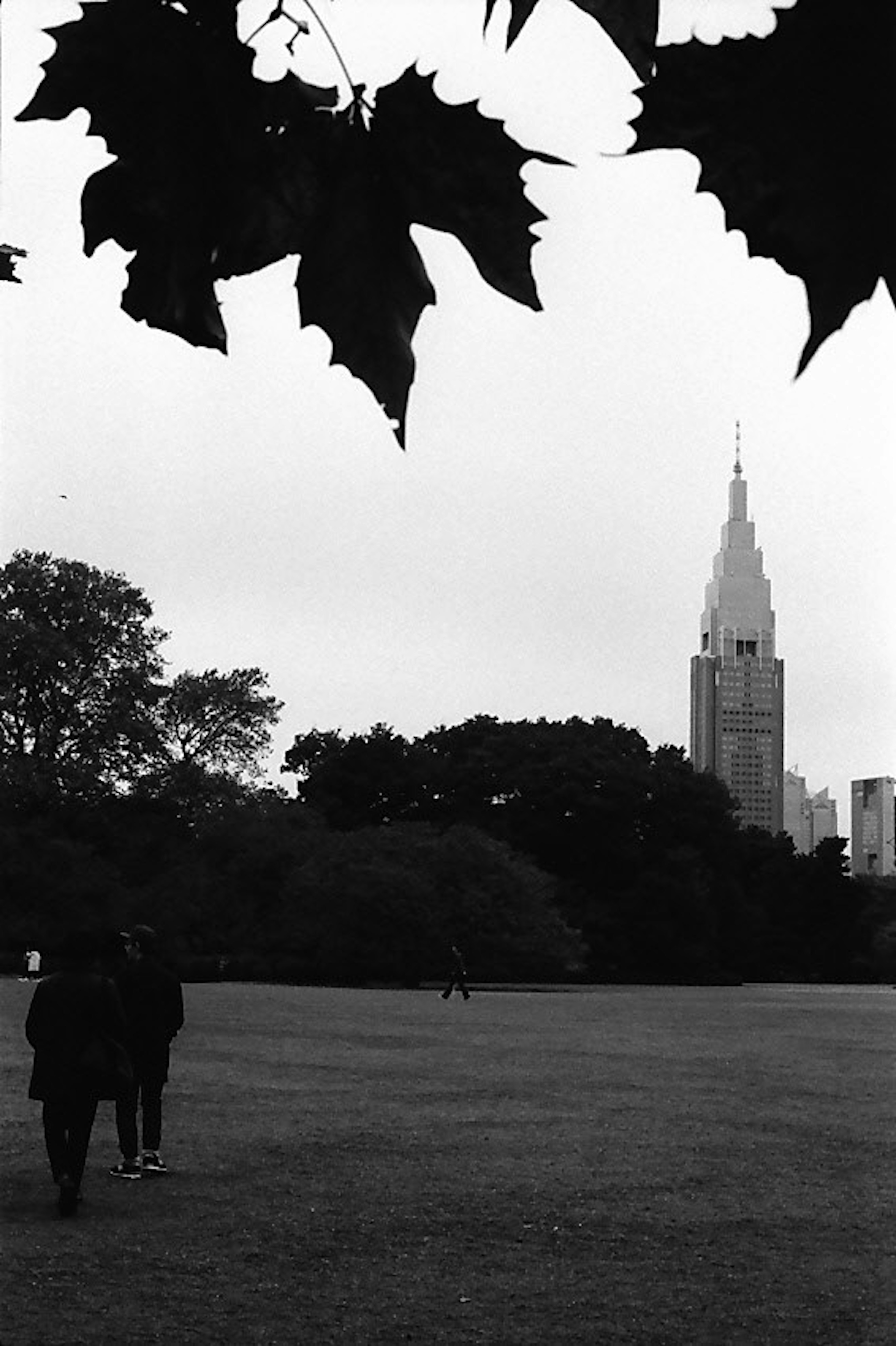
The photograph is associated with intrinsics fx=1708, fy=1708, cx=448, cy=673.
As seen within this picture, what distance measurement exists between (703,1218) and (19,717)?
40.5 meters

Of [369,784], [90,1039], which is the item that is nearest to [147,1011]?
[90,1039]

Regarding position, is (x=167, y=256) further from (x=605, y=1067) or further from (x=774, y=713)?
(x=774, y=713)

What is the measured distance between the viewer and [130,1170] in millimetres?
9516

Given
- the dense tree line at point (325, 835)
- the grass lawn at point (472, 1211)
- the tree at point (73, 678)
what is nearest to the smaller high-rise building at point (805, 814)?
the dense tree line at point (325, 835)

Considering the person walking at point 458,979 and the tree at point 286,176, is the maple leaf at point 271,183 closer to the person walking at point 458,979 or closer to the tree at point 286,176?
the tree at point 286,176

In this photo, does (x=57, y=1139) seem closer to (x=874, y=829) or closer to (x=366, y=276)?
(x=366, y=276)

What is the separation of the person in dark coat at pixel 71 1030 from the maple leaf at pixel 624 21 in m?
6.97

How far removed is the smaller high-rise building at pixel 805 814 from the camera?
82312mm

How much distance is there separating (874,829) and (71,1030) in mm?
67148

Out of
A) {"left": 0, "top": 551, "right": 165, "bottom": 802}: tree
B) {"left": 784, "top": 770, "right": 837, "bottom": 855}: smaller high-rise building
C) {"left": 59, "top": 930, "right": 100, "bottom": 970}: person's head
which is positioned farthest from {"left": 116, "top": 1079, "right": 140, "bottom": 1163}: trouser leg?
{"left": 784, "top": 770, "right": 837, "bottom": 855}: smaller high-rise building

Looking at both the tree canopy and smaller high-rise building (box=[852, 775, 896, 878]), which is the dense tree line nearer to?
the tree canopy

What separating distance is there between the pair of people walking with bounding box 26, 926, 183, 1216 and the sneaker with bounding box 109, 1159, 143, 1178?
0.57 metres

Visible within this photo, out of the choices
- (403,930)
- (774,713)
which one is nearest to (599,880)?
(403,930)

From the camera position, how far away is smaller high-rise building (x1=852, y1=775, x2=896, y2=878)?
67.2 metres
